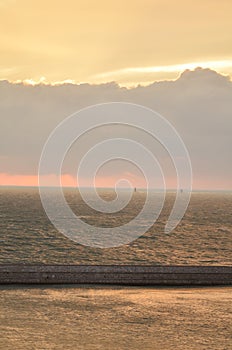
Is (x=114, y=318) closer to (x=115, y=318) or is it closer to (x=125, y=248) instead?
(x=115, y=318)

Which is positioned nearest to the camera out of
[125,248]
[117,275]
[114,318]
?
[114,318]

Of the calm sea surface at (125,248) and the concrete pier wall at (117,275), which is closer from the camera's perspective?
the concrete pier wall at (117,275)

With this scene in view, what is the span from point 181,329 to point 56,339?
243 inches

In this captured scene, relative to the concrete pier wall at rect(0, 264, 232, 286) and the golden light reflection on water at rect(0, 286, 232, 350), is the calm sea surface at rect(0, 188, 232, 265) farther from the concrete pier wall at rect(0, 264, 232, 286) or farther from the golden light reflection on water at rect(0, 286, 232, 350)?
the golden light reflection on water at rect(0, 286, 232, 350)

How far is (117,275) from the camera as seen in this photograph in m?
39.0

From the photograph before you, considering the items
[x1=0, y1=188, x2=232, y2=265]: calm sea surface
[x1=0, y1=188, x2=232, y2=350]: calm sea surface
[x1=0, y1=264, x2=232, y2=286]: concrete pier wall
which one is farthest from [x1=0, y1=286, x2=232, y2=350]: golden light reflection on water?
[x1=0, y1=188, x2=232, y2=265]: calm sea surface

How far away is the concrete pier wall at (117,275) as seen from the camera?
126 ft

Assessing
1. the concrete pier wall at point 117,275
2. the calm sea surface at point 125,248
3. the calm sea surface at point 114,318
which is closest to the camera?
the calm sea surface at point 114,318

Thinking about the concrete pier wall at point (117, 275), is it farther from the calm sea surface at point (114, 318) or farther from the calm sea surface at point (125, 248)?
the calm sea surface at point (125, 248)

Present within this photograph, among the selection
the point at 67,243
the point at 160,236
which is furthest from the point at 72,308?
the point at 160,236

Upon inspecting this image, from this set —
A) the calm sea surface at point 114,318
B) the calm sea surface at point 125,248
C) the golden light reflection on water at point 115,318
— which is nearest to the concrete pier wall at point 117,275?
the calm sea surface at point 114,318

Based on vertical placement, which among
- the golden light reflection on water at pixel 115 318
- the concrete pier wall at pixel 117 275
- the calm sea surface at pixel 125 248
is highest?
the concrete pier wall at pixel 117 275

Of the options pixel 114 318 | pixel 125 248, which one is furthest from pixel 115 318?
pixel 125 248

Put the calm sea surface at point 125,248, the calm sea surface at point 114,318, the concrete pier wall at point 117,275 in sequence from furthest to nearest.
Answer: the calm sea surface at point 125,248
the concrete pier wall at point 117,275
the calm sea surface at point 114,318
